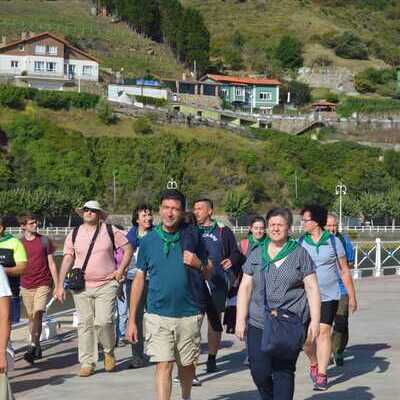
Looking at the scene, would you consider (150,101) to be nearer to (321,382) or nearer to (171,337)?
(321,382)

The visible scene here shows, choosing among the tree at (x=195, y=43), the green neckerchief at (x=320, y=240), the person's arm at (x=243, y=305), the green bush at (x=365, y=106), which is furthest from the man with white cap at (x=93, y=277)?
the tree at (x=195, y=43)

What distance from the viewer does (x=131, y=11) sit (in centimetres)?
12156

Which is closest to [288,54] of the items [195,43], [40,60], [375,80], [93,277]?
[375,80]

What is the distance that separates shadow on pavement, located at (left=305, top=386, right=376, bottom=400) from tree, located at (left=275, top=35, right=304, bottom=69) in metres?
121

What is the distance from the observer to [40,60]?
93125 mm

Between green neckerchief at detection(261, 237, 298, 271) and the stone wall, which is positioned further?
the stone wall

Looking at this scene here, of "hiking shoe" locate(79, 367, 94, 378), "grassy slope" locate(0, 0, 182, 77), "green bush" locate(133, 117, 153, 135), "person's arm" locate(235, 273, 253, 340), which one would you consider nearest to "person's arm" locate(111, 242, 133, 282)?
"hiking shoe" locate(79, 367, 94, 378)

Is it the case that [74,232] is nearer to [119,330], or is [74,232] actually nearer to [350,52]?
[119,330]

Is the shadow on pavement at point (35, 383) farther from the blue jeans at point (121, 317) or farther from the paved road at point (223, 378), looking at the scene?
the blue jeans at point (121, 317)

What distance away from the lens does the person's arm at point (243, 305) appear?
7.70m

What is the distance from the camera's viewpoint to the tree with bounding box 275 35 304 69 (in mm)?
129125

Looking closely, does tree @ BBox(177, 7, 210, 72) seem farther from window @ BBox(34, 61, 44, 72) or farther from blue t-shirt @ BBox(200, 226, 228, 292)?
blue t-shirt @ BBox(200, 226, 228, 292)

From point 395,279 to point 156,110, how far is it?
67.9 metres

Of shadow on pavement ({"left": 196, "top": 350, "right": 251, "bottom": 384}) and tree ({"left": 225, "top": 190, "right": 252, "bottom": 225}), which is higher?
shadow on pavement ({"left": 196, "top": 350, "right": 251, "bottom": 384})
